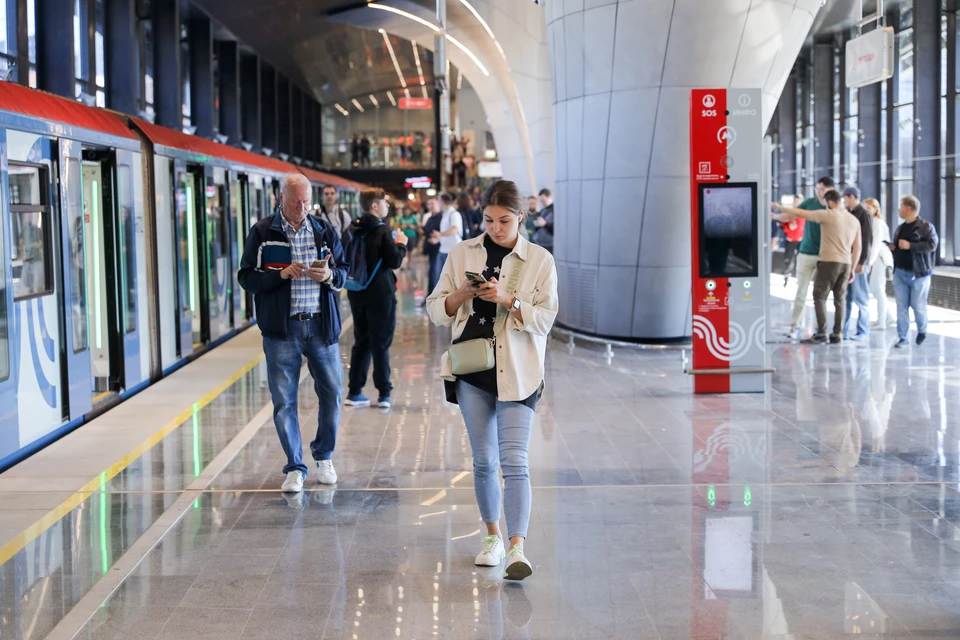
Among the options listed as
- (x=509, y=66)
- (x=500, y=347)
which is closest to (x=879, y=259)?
(x=500, y=347)

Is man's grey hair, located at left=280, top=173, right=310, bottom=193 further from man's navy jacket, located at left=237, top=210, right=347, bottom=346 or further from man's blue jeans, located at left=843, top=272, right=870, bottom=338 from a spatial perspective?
man's blue jeans, located at left=843, top=272, right=870, bottom=338

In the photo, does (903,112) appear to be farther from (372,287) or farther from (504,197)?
(504,197)

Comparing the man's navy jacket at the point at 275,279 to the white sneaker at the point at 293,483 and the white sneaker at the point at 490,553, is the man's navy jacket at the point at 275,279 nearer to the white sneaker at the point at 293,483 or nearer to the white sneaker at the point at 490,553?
the white sneaker at the point at 293,483

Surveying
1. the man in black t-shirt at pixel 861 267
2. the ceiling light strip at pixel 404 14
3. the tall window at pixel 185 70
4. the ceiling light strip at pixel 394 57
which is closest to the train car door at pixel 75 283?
the man in black t-shirt at pixel 861 267

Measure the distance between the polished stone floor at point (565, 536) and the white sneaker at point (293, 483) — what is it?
0.06 metres

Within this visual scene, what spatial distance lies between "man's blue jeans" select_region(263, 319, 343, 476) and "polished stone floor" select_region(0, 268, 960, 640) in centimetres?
29

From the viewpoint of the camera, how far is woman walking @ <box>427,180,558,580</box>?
476cm

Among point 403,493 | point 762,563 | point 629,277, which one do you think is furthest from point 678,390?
point 762,563

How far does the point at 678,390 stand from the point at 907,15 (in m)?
15.9

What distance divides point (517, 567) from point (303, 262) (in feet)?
7.30

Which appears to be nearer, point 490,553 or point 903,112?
point 490,553

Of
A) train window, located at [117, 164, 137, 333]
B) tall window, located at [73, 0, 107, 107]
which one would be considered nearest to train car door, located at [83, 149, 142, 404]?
train window, located at [117, 164, 137, 333]

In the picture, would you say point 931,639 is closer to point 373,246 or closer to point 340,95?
point 373,246

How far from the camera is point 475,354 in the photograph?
474 cm
